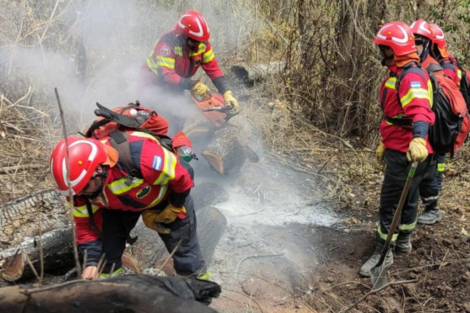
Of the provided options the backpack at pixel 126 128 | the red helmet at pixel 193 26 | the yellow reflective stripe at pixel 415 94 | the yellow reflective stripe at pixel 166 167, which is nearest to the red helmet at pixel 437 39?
the yellow reflective stripe at pixel 415 94

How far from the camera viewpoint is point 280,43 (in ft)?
23.2

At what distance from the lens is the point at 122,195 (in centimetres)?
257

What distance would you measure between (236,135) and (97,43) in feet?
11.0

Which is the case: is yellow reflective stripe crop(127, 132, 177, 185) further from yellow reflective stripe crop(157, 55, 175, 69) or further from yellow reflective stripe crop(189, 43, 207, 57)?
yellow reflective stripe crop(189, 43, 207, 57)

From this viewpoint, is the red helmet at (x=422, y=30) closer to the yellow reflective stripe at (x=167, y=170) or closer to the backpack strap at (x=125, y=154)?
the yellow reflective stripe at (x=167, y=170)

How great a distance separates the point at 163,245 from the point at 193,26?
2344 mm

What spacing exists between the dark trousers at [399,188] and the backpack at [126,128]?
6.02 feet

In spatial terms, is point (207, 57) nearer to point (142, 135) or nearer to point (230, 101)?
point (230, 101)

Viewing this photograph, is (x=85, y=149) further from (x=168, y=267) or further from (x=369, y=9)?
(x=369, y=9)

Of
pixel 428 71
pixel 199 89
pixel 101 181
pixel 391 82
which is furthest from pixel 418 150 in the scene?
pixel 199 89

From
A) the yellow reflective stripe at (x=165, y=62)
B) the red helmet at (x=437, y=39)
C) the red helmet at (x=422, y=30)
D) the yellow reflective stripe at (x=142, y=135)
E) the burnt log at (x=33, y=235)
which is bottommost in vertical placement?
the burnt log at (x=33, y=235)

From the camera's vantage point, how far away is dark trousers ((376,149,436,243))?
355 centimetres

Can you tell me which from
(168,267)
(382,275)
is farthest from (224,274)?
(382,275)

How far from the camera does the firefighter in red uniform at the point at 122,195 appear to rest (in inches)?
89.4
